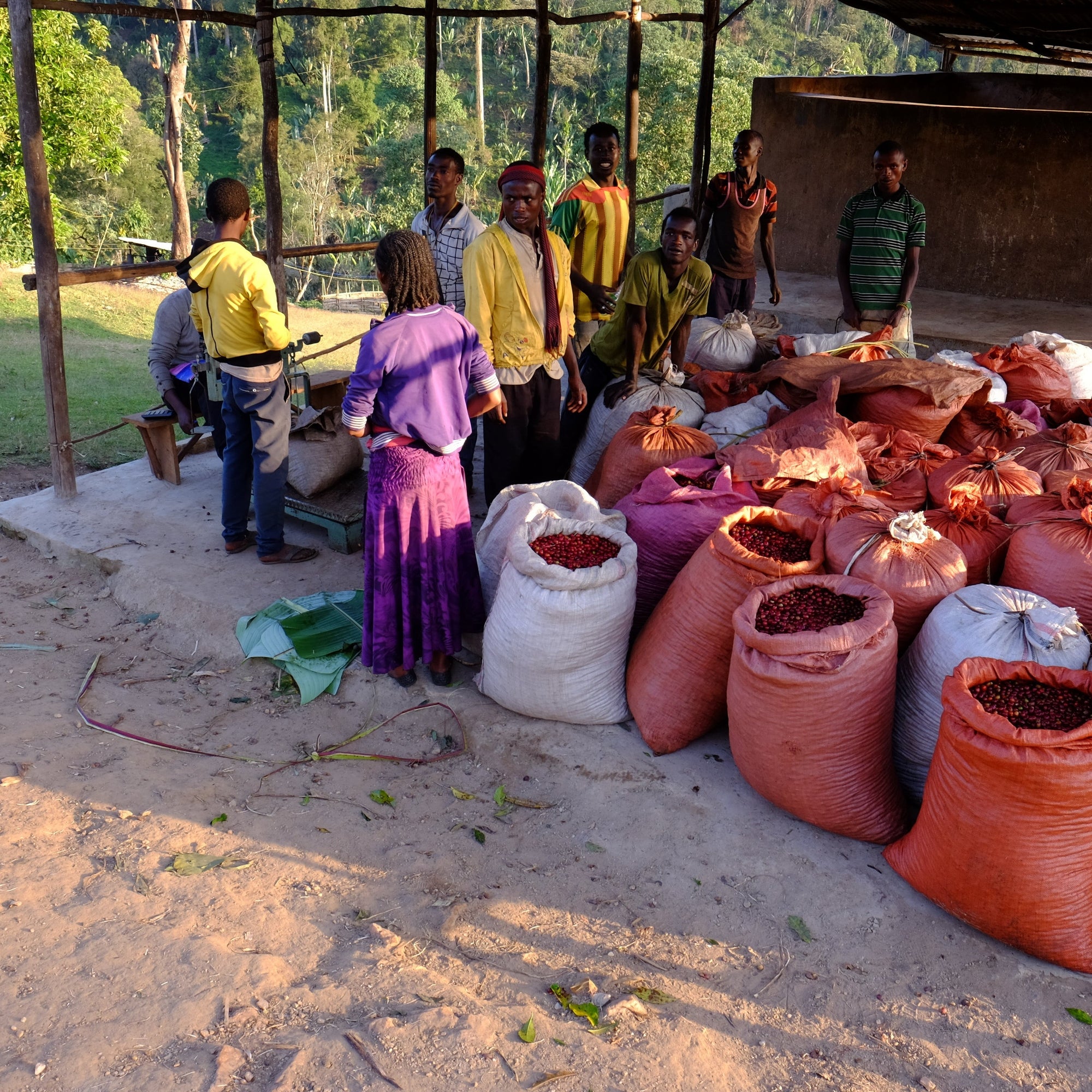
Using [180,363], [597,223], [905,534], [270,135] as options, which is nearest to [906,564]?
[905,534]

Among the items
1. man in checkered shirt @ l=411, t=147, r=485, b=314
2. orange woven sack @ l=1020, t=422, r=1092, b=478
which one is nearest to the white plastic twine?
orange woven sack @ l=1020, t=422, r=1092, b=478

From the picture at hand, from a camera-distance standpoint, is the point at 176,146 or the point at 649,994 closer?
the point at 649,994

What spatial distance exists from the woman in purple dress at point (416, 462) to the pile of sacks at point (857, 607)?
0.77ft

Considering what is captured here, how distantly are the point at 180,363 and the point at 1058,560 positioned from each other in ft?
13.0

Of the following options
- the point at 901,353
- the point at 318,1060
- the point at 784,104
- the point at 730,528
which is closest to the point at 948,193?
the point at 784,104

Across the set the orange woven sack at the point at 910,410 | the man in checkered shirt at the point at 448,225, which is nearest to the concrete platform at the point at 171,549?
the man in checkered shirt at the point at 448,225

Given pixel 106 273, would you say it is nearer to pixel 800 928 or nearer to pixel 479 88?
pixel 800 928

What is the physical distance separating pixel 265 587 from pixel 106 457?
324cm

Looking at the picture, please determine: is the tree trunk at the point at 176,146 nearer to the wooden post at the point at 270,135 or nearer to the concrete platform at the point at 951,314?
the concrete platform at the point at 951,314

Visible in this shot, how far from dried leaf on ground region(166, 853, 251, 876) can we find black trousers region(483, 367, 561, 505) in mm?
1875

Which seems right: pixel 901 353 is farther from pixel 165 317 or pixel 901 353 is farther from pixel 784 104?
pixel 784 104

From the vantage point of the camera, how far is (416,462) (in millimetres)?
3238

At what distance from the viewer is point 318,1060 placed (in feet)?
6.65

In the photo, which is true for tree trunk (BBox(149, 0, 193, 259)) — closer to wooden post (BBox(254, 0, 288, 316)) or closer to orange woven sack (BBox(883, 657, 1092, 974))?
wooden post (BBox(254, 0, 288, 316))
